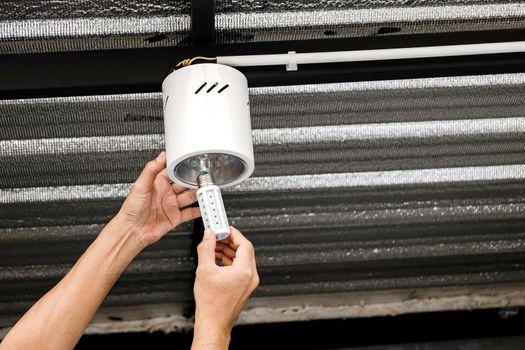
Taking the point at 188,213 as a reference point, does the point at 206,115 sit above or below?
above

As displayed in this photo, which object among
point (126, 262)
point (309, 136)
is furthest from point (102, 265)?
point (309, 136)

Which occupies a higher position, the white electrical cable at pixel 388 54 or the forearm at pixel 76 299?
the white electrical cable at pixel 388 54

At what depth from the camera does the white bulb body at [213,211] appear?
1581 millimetres

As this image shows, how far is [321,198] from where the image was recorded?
2.62m

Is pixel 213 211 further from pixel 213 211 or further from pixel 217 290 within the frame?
pixel 217 290

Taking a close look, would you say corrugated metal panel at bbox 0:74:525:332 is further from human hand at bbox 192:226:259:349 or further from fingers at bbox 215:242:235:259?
human hand at bbox 192:226:259:349

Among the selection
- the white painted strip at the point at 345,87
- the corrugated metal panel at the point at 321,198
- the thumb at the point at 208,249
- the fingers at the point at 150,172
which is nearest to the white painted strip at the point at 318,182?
the corrugated metal panel at the point at 321,198

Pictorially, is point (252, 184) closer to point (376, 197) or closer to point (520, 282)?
point (376, 197)

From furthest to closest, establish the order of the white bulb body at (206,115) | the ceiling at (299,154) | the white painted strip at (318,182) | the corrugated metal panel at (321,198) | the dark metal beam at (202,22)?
the white painted strip at (318,182) < the corrugated metal panel at (321,198) < the ceiling at (299,154) < the dark metal beam at (202,22) < the white bulb body at (206,115)

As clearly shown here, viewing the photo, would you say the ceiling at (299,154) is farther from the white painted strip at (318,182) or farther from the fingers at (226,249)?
the fingers at (226,249)

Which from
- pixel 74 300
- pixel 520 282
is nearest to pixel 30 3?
pixel 74 300

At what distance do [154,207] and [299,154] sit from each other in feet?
2.23

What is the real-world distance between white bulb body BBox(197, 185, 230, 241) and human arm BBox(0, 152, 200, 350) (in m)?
0.21

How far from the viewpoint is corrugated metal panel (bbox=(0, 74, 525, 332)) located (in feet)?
7.23
